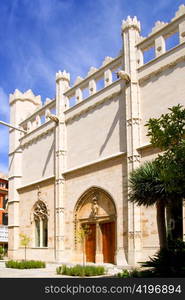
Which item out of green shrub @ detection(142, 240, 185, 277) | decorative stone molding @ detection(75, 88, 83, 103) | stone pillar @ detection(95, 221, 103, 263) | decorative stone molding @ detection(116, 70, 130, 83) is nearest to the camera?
green shrub @ detection(142, 240, 185, 277)

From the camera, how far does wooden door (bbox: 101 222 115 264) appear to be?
2347 centimetres

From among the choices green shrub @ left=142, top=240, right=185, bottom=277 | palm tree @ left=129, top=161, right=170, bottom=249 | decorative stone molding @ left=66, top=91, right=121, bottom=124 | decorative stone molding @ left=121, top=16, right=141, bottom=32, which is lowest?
green shrub @ left=142, top=240, right=185, bottom=277

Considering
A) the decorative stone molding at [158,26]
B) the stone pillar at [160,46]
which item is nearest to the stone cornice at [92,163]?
the stone pillar at [160,46]

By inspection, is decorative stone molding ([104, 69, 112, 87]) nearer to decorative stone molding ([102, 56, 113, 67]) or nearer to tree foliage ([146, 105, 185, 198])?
decorative stone molding ([102, 56, 113, 67])

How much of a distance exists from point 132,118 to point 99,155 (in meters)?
3.81

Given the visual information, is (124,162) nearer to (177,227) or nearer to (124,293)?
(177,227)

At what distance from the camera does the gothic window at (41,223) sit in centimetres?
2933

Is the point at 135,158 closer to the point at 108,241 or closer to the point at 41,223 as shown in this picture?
the point at 108,241

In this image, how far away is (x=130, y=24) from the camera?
2327 cm

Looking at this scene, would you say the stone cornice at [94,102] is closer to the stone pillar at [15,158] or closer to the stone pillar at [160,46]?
the stone pillar at [160,46]

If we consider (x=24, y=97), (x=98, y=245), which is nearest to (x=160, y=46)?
(x=98, y=245)

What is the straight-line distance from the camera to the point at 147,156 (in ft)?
69.0

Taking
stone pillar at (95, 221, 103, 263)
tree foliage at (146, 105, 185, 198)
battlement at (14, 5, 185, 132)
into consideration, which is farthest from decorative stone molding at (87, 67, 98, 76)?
tree foliage at (146, 105, 185, 198)

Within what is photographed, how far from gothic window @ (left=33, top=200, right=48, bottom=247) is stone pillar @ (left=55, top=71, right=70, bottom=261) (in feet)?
8.03
